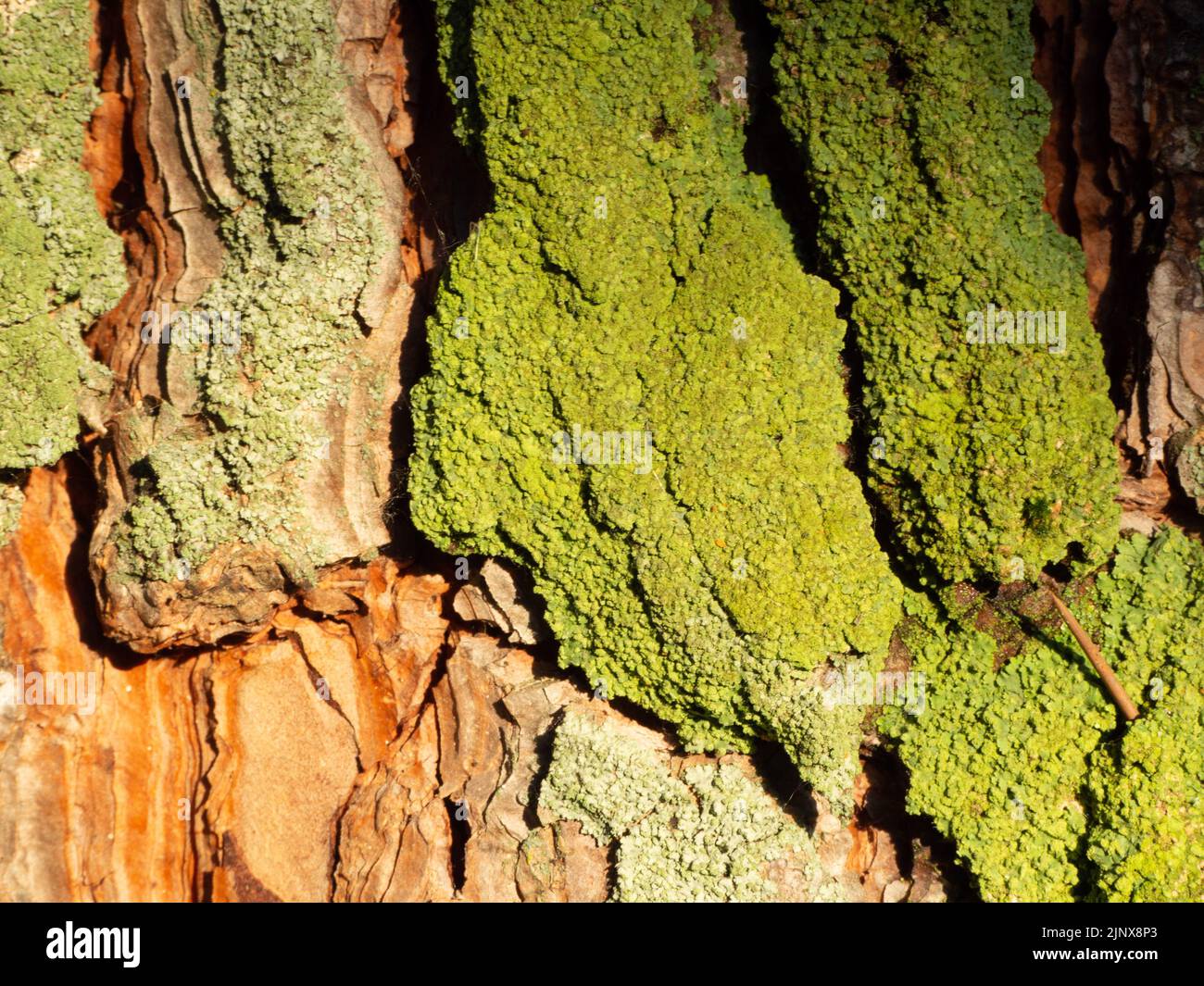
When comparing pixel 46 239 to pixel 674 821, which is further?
pixel 46 239

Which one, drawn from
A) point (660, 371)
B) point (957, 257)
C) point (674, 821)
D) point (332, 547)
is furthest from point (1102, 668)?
point (332, 547)

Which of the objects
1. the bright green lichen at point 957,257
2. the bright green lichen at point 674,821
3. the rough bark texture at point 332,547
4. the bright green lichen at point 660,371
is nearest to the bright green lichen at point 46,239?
the rough bark texture at point 332,547

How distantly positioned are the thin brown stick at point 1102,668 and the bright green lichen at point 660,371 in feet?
2.58

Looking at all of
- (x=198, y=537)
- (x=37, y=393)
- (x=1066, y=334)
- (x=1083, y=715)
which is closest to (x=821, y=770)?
(x=1083, y=715)

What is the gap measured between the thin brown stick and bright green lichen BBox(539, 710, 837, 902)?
5.26 ft

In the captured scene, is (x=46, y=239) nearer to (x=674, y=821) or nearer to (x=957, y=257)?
(x=674, y=821)

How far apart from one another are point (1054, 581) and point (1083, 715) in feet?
2.07

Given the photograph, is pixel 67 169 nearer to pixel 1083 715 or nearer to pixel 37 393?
pixel 37 393

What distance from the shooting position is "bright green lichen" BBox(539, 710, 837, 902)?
→ 15.7ft

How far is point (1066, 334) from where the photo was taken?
4.32 metres

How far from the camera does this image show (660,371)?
15.1ft

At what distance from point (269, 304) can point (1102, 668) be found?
431cm

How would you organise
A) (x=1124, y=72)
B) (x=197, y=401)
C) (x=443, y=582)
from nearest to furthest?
(x=1124, y=72), (x=197, y=401), (x=443, y=582)

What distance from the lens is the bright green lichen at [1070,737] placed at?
428 centimetres
